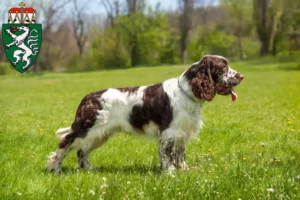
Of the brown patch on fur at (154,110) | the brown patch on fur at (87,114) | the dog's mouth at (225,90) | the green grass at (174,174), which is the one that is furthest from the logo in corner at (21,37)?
the dog's mouth at (225,90)

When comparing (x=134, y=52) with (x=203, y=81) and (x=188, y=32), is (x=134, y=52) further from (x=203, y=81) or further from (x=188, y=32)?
(x=203, y=81)

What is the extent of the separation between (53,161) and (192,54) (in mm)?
53444

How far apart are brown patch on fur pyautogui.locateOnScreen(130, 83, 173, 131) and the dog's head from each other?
1.41 ft

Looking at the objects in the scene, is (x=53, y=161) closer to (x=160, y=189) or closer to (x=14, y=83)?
(x=160, y=189)

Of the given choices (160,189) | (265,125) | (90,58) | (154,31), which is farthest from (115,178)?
(154,31)

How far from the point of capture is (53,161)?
6.41m

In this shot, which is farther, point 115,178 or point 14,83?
point 14,83

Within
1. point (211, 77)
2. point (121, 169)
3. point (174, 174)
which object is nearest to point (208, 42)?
point (211, 77)

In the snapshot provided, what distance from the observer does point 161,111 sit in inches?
248

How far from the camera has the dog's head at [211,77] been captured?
6.27 metres

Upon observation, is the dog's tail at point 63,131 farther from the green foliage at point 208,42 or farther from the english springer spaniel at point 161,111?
the green foliage at point 208,42

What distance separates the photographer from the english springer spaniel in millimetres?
6289

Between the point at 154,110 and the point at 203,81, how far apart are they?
780 millimetres

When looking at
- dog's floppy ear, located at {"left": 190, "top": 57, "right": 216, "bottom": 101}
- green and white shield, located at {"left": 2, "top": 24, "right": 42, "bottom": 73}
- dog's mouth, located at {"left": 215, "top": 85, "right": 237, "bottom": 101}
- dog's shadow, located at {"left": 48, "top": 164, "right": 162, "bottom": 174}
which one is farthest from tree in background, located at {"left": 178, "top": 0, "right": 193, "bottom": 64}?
green and white shield, located at {"left": 2, "top": 24, "right": 42, "bottom": 73}
